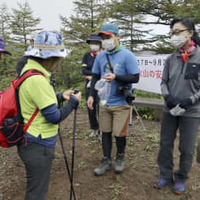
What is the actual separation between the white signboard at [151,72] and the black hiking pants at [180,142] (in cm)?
280

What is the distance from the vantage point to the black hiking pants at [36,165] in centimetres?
172

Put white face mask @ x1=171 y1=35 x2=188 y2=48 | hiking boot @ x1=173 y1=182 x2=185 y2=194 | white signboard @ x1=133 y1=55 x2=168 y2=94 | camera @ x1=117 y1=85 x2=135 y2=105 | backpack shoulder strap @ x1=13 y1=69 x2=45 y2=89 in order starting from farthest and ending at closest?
1. white signboard @ x1=133 y1=55 x2=168 y2=94
2. camera @ x1=117 y1=85 x2=135 y2=105
3. hiking boot @ x1=173 y1=182 x2=185 y2=194
4. white face mask @ x1=171 y1=35 x2=188 y2=48
5. backpack shoulder strap @ x1=13 y1=69 x2=45 y2=89

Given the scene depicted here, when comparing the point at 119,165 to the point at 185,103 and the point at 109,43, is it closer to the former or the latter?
the point at 185,103

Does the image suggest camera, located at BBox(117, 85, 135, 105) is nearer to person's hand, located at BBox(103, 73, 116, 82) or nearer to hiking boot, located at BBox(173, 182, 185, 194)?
person's hand, located at BBox(103, 73, 116, 82)

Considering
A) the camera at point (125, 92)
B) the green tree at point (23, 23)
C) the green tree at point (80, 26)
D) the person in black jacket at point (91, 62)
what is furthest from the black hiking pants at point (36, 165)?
the green tree at point (23, 23)

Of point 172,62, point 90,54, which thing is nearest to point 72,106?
point 172,62

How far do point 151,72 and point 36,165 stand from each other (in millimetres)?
4490

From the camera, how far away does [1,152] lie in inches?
158

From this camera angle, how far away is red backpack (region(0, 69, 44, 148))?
5.39 ft

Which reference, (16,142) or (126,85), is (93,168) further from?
(16,142)

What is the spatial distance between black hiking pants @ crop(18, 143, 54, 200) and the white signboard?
13.9 feet

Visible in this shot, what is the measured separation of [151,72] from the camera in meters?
5.54

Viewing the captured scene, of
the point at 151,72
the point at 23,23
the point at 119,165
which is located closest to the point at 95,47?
the point at 151,72

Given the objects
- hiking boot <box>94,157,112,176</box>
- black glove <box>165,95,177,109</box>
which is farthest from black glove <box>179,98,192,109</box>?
hiking boot <box>94,157,112,176</box>
